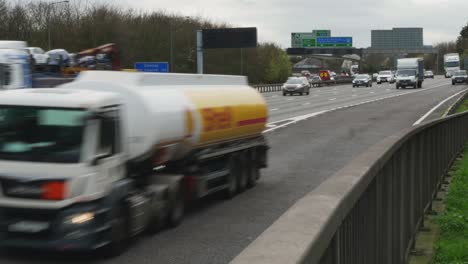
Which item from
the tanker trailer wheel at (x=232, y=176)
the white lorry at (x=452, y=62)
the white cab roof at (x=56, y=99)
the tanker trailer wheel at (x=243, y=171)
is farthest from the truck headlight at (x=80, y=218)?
the white lorry at (x=452, y=62)

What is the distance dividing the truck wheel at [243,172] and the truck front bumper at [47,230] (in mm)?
6093

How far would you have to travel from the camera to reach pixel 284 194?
46.6 ft

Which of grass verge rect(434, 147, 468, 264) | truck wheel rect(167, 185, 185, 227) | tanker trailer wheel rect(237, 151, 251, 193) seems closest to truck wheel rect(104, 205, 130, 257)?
truck wheel rect(167, 185, 185, 227)

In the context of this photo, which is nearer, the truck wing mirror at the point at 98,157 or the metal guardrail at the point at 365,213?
the metal guardrail at the point at 365,213

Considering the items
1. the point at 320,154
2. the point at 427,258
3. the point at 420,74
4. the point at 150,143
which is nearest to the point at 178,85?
the point at 150,143

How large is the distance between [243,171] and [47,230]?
22.0 ft

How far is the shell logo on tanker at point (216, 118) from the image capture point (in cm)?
1206

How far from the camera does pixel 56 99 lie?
8.77 metres

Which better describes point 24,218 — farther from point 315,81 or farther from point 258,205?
point 315,81

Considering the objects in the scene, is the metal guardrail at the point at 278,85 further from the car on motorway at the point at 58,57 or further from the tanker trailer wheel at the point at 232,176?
the tanker trailer wheel at the point at 232,176

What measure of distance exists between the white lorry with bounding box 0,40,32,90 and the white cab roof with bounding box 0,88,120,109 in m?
8.22

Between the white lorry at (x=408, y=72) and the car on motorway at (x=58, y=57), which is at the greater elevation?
the car on motorway at (x=58, y=57)

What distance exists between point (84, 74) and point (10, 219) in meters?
3.28

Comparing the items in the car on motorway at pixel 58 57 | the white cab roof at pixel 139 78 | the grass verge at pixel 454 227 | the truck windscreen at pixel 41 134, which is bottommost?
the grass verge at pixel 454 227
